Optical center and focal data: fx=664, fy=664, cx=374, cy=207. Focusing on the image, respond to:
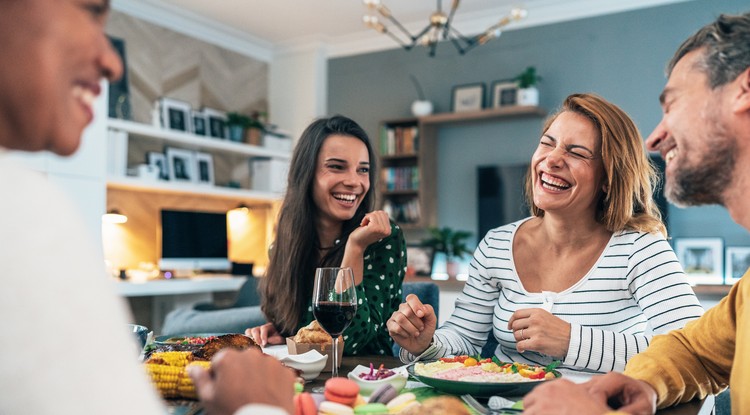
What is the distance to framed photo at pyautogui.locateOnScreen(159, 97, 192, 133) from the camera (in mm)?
5840

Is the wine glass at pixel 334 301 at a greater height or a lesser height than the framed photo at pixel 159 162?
lesser

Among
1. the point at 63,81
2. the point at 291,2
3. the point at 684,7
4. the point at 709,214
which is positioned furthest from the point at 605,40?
the point at 63,81

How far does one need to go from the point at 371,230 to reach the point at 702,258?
13.1ft

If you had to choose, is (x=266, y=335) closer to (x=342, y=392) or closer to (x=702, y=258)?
(x=342, y=392)

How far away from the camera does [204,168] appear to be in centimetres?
632

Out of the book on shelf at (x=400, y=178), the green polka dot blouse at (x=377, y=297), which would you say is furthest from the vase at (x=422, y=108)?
the green polka dot blouse at (x=377, y=297)

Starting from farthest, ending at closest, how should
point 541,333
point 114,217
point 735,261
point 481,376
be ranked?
1. point 114,217
2. point 735,261
3. point 541,333
4. point 481,376

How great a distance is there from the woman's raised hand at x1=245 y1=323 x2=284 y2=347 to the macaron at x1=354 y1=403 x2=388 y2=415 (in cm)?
88

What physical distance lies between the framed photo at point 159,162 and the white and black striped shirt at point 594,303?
441cm

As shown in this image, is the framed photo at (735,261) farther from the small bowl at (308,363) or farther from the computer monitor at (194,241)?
the small bowl at (308,363)

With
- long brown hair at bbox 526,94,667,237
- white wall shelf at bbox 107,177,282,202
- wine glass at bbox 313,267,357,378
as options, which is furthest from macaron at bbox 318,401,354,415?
white wall shelf at bbox 107,177,282,202

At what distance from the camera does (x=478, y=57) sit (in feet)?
20.0

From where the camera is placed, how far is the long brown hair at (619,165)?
187 cm

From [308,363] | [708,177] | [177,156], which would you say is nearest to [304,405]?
[308,363]
